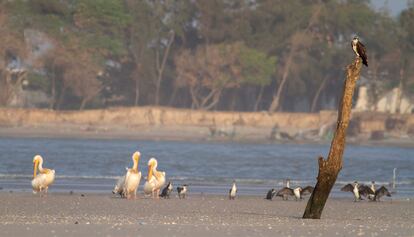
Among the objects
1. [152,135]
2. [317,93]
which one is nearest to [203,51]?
[317,93]

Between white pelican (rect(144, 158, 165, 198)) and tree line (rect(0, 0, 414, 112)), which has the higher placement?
tree line (rect(0, 0, 414, 112))

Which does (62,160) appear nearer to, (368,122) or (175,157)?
(175,157)

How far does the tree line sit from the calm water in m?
14.5

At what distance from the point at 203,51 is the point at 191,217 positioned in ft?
214

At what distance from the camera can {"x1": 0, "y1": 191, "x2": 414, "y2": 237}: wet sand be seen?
17641 mm

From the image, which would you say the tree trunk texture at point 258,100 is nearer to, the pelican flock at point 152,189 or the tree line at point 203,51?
the tree line at point 203,51

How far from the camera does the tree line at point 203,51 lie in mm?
81688

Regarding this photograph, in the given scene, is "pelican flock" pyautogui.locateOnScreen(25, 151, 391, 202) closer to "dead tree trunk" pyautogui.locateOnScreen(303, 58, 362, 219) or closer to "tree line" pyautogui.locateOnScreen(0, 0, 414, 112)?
"dead tree trunk" pyautogui.locateOnScreen(303, 58, 362, 219)

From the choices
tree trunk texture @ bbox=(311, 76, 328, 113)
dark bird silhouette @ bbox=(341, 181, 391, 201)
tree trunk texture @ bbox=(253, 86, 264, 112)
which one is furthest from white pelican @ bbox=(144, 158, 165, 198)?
tree trunk texture @ bbox=(311, 76, 328, 113)

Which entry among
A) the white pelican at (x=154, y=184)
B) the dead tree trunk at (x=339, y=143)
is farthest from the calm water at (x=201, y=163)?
the dead tree trunk at (x=339, y=143)

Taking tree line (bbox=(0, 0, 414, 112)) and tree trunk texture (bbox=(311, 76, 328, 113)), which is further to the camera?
tree trunk texture (bbox=(311, 76, 328, 113))

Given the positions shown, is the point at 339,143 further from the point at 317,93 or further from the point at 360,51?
the point at 317,93

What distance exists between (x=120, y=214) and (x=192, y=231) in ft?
13.6

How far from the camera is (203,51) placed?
85688 millimetres
